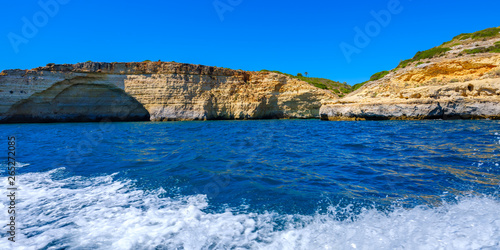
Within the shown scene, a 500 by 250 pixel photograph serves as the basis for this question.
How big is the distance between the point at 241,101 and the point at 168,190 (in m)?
35.5

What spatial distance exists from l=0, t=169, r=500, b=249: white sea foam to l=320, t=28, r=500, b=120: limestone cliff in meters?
23.8

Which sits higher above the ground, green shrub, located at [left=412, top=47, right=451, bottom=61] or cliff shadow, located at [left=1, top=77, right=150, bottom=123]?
green shrub, located at [left=412, top=47, right=451, bottom=61]

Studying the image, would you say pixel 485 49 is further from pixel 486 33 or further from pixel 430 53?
pixel 486 33

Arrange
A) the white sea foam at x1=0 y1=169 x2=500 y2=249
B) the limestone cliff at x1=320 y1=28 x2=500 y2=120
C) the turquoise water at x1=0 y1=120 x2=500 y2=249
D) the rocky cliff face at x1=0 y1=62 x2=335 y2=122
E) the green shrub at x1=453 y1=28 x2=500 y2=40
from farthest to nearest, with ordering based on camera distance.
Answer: the rocky cliff face at x1=0 y1=62 x2=335 y2=122 → the green shrub at x1=453 y1=28 x2=500 y2=40 → the limestone cliff at x1=320 y1=28 x2=500 y2=120 → the turquoise water at x1=0 y1=120 x2=500 y2=249 → the white sea foam at x1=0 y1=169 x2=500 y2=249

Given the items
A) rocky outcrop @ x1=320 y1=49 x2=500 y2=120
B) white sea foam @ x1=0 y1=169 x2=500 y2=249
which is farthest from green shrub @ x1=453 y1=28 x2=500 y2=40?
white sea foam @ x1=0 y1=169 x2=500 y2=249

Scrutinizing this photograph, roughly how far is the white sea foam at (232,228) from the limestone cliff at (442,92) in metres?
23.8

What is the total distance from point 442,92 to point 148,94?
35826mm

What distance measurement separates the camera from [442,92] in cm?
2381

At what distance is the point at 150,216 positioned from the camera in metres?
3.90

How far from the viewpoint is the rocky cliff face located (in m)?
32.8

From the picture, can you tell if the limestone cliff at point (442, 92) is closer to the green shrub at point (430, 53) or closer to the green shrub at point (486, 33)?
the green shrub at point (486, 33)

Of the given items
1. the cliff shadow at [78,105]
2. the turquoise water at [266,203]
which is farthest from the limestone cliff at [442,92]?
the cliff shadow at [78,105]

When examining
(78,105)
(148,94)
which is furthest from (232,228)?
(78,105)

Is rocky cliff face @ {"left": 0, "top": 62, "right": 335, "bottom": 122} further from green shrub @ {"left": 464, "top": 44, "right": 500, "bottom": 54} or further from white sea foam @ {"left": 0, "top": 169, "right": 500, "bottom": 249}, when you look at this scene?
white sea foam @ {"left": 0, "top": 169, "right": 500, "bottom": 249}
